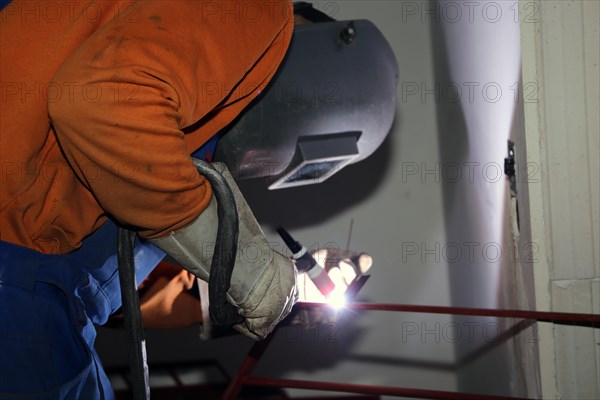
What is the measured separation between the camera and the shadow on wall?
2934 mm

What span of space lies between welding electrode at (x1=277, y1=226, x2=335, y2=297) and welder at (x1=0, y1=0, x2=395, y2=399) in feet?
0.85

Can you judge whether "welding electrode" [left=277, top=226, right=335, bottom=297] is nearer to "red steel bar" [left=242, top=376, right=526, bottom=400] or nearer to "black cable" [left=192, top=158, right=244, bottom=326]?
"red steel bar" [left=242, top=376, right=526, bottom=400]

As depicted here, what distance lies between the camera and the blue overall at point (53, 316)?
4.17 feet

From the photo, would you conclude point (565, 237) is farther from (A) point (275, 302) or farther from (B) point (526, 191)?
(A) point (275, 302)

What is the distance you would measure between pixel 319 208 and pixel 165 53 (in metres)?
1.88

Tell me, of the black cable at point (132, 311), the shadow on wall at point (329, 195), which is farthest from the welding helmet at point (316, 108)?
the shadow on wall at point (329, 195)

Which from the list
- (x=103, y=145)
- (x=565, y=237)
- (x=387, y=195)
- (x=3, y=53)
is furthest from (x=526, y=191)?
(x=387, y=195)

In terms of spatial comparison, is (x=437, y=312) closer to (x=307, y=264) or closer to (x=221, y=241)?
(x=307, y=264)

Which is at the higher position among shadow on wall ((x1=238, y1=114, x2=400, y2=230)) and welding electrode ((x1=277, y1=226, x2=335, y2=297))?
welding electrode ((x1=277, y1=226, x2=335, y2=297))

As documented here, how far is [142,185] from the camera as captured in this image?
1.18 metres

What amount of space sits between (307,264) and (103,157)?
26.8 inches

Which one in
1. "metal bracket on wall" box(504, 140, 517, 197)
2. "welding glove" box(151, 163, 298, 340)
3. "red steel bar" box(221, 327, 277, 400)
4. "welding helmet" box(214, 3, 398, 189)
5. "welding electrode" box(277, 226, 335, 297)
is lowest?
"red steel bar" box(221, 327, 277, 400)

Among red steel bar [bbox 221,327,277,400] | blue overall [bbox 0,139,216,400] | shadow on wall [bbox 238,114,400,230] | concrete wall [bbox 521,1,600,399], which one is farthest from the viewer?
shadow on wall [bbox 238,114,400,230]

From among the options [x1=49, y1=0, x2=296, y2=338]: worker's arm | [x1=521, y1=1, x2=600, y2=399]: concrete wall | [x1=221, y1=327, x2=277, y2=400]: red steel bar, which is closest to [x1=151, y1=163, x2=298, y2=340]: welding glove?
[x1=49, y1=0, x2=296, y2=338]: worker's arm
